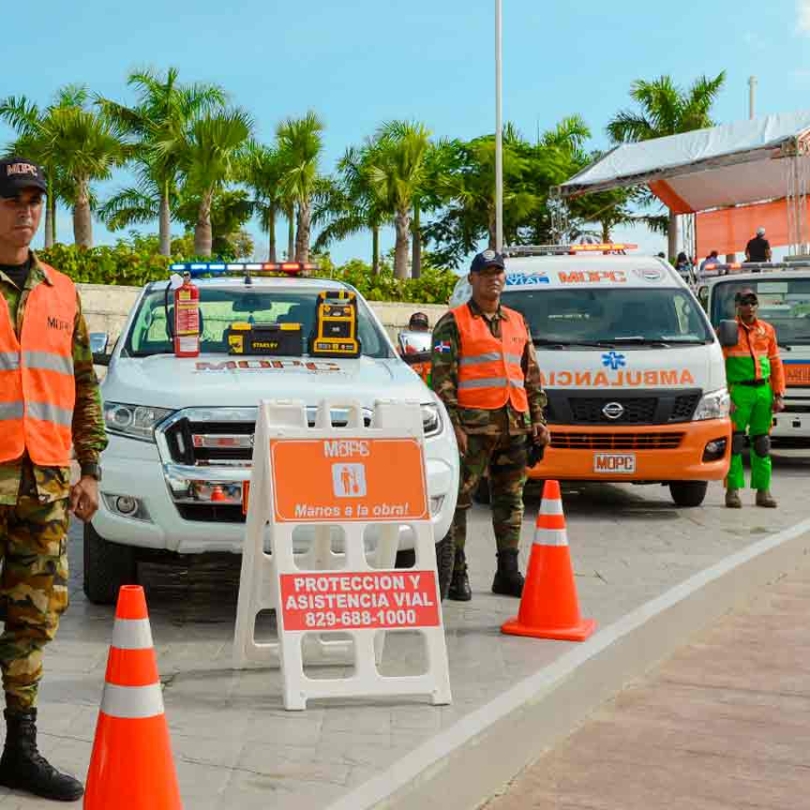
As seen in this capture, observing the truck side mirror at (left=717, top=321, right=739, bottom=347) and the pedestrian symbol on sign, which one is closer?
the pedestrian symbol on sign

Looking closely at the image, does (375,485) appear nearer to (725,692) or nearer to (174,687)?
(174,687)

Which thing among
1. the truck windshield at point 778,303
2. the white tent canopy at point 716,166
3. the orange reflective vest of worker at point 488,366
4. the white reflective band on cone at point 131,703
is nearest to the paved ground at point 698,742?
the white reflective band on cone at point 131,703

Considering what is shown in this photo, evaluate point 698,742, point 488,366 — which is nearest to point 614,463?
point 488,366

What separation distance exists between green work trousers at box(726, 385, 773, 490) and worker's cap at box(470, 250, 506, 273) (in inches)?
202

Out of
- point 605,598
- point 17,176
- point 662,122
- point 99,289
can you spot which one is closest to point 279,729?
point 17,176

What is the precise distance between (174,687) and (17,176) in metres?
2.25

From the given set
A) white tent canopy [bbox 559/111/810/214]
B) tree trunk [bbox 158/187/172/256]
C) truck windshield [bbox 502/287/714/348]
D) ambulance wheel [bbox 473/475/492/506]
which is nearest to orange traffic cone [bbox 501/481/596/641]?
truck windshield [bbox 502/287/714/348]

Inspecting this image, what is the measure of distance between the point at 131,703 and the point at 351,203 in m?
52.4

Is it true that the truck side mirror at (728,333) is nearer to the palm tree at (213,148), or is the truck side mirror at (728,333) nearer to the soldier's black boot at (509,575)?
the soldier's black boot at (509,575)

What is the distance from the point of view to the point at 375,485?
18.6ft

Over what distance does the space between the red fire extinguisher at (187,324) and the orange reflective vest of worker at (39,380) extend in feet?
10.5

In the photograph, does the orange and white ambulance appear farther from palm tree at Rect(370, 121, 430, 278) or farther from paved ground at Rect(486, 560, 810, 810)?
palm tree at Rect(370, 121, 430, 278)

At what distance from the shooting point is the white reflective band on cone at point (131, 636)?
3836 millimetres

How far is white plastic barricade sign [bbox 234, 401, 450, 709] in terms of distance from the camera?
537 cm
